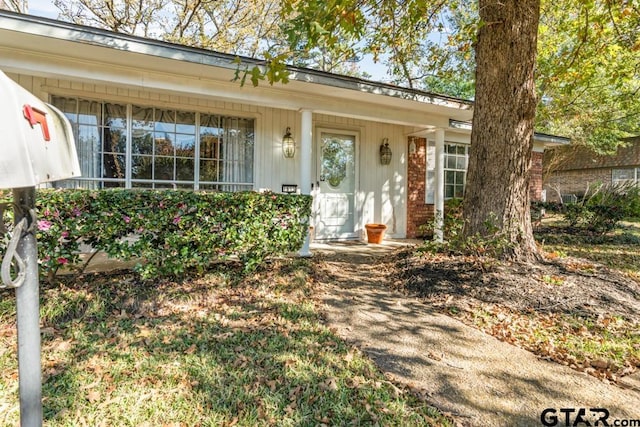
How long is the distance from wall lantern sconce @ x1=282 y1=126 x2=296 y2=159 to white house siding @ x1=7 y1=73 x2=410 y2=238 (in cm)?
8

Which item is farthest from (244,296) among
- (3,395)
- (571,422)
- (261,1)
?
(261,1)

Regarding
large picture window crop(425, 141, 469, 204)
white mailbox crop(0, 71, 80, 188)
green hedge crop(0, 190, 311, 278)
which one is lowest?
green hedge crop(0, 190, 311, 278)

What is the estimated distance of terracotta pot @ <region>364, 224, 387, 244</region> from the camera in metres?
7.46

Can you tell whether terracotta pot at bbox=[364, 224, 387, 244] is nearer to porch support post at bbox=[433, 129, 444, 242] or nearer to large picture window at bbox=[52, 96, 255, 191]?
porch support post at bbox=[433, 129, 444, 242]

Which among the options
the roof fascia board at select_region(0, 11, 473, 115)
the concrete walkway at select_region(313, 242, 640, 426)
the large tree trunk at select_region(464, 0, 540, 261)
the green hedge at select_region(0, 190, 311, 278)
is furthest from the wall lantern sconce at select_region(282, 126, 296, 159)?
the concrete walkway at select_region(313, 242, 640, 426)

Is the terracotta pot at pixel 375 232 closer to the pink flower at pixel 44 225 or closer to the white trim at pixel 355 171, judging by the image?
the white trim at pixel 355 171

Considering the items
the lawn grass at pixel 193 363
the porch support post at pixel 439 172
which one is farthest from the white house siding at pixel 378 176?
the lawn grass at pixel 193 363

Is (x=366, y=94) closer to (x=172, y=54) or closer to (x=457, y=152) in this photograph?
(x=172, y=54)

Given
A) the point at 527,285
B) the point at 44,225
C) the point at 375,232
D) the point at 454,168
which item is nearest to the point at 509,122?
the point at 527,285

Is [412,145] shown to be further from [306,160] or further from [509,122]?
[509,122]

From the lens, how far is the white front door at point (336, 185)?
745cm

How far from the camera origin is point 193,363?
8.24 feet

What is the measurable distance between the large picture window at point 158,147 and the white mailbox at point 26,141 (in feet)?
16.5

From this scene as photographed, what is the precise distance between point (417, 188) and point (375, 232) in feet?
6.18
